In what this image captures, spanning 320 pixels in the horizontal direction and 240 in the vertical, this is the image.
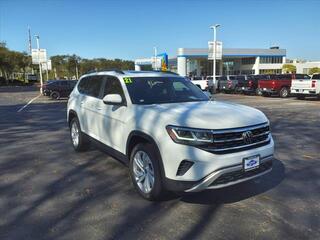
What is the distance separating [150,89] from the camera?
5.57m

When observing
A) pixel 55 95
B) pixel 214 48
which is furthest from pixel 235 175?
pixel 214 48

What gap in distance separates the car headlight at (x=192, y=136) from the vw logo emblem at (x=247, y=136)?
0.52 m

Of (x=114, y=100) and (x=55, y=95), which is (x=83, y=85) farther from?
(x=55, y=95)

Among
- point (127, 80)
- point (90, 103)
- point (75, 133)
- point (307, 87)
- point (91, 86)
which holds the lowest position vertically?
point (75, 133)

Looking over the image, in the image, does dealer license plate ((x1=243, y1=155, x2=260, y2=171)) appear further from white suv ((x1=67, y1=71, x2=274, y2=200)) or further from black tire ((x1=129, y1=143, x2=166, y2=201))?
black tire ((x1=129, y1=143, x2=166, y2=201))

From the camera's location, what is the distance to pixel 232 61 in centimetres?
8788

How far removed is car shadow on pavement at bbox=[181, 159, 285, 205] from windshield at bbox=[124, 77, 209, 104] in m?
1.52

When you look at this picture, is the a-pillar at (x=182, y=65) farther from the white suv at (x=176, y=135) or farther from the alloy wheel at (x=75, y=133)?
the white suv at (x=176, y=135)

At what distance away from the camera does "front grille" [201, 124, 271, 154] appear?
407 cm

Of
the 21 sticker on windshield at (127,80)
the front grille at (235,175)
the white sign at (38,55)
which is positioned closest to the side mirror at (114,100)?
the 21 sticker on windshield at (127,80)

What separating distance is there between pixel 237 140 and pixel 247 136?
0.18 m

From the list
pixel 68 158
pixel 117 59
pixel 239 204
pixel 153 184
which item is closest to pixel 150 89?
pixel 153 184

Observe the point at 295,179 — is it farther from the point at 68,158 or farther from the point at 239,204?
the point at 68,158

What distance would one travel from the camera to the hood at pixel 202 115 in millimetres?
4152
